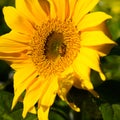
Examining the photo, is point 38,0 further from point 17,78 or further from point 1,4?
point 1,4

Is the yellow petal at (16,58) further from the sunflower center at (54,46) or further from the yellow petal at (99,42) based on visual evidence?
the yellow petal at (99,42)

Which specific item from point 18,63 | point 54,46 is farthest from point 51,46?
point 18,63

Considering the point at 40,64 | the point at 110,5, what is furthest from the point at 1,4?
the point at 40,64

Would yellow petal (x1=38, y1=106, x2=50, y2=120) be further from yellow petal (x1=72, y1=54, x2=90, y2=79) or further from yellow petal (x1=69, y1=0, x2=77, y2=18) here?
yellow petal (x1=69, y1=0, x2=77, y2=18)

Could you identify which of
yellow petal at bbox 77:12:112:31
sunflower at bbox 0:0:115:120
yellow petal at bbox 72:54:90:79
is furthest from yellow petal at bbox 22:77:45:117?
yellow petal at bbox 77:12:112:31

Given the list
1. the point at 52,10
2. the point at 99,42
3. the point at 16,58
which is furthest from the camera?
the point at 16,58

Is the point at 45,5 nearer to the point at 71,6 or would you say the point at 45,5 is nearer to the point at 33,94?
the point at 71,6

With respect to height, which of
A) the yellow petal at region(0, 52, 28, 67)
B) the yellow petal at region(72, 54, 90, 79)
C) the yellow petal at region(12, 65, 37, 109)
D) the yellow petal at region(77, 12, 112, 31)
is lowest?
the yellow petal at region(12, 65, 37, 109)
